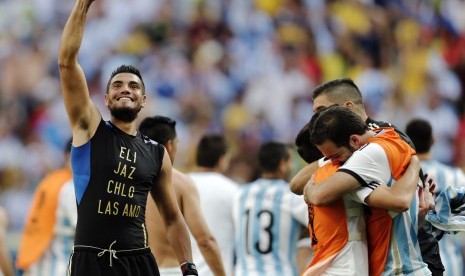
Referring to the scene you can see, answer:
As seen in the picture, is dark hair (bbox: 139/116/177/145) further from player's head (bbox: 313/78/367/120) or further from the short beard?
player's head (bbox: 313/78/367/120)

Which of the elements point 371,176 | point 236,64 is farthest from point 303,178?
point 236,64

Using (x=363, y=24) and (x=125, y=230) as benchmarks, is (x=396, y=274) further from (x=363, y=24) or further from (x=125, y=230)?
(x=363, y=24)

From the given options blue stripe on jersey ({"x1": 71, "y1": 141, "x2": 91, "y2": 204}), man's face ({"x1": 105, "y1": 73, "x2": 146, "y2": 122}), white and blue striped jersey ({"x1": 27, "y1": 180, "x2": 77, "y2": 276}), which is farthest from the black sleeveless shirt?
white and blue striped jersey ({"x1": 27, "y1": 180, "x2": 77, "y2": 276})

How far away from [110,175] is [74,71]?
0.74 m

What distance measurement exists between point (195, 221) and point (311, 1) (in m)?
10.2

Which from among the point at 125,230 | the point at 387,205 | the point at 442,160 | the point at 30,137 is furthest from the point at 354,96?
the point at 30,137

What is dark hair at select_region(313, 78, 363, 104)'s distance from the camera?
6.89 metres

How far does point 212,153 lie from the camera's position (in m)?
10.1

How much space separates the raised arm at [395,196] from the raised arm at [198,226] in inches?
104

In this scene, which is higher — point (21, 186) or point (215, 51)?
point (215, 51)

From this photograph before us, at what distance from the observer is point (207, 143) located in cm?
1019

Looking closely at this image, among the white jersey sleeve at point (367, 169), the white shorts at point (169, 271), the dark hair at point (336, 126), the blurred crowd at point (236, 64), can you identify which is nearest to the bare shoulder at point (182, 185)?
the white shorts at point (169, 271)

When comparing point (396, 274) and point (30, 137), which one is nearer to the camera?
point (396, 274)

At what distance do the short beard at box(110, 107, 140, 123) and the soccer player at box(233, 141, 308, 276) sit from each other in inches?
123
